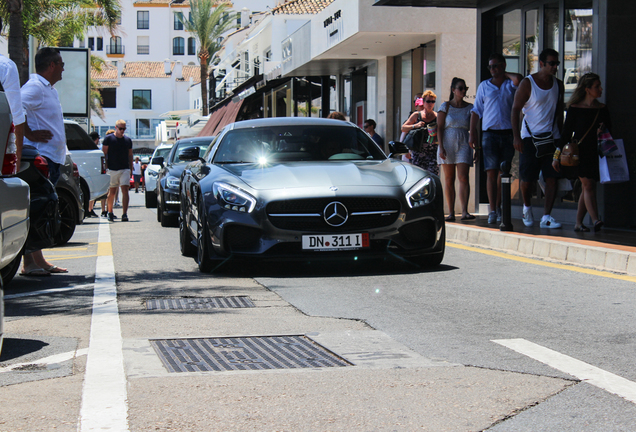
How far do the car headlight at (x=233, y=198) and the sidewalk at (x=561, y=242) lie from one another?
10.6ft

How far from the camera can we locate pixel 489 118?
1146 centimetres

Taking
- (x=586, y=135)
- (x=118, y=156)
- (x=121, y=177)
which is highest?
(x=586, y=135)

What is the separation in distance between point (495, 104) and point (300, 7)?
1301 inches

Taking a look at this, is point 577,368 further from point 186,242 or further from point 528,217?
point 528,217

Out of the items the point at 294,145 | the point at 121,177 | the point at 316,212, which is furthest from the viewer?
the point at 121,177

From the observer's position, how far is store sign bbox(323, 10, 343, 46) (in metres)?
19.8

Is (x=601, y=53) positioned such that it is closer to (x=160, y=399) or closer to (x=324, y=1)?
(x=160, y=399)

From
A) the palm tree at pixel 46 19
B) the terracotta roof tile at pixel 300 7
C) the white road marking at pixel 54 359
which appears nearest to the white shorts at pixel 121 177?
the palm tree at pixel 46 19

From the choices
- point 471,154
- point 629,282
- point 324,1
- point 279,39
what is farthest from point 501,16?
point 324,1

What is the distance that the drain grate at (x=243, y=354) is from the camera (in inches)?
168

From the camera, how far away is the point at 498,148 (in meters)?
11.4

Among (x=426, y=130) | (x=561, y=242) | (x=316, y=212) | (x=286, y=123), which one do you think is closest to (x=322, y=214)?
(x=316, y=212)

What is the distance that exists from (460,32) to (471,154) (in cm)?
610

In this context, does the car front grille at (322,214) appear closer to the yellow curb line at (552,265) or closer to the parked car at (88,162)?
the yellow curb line at (552,265)
